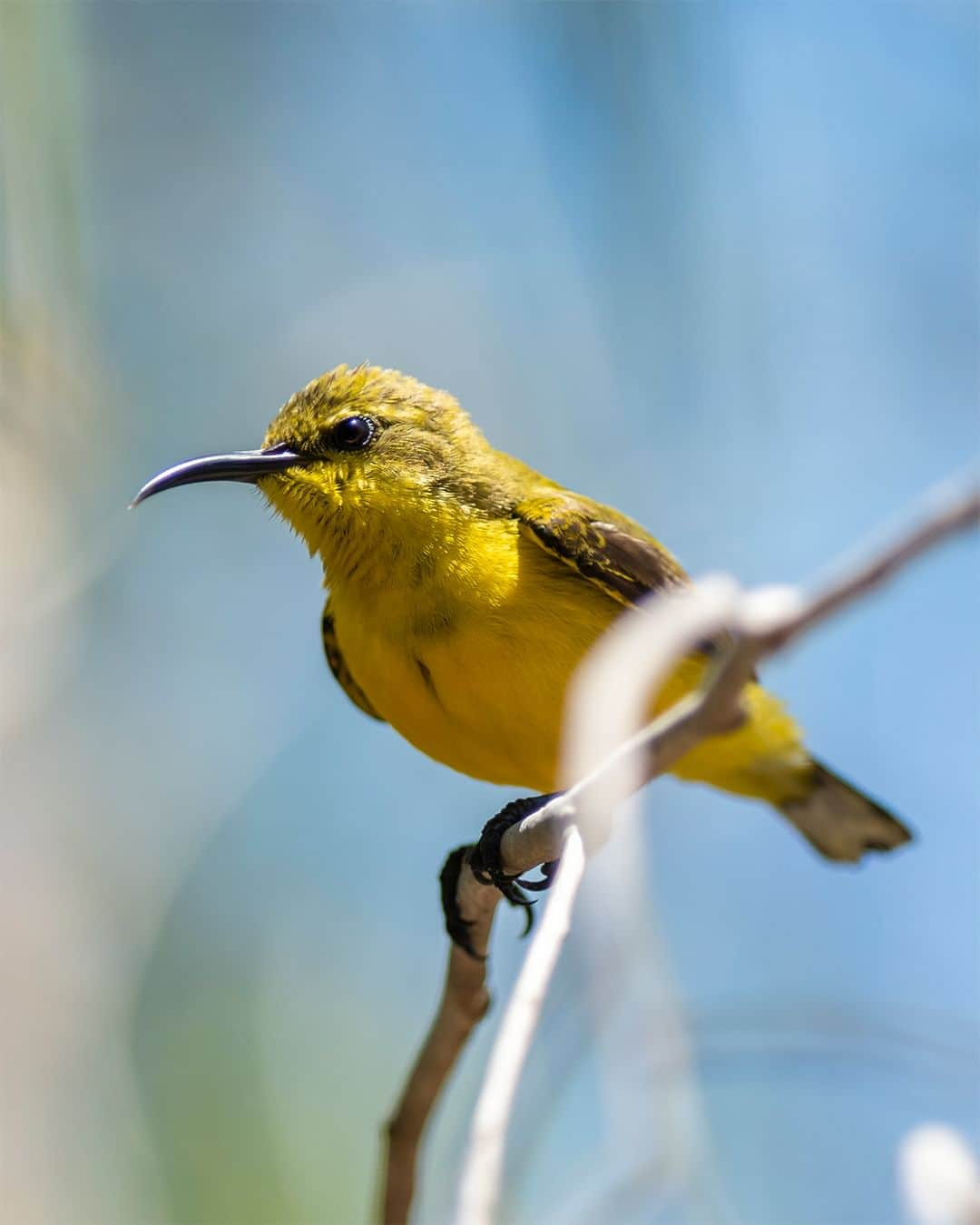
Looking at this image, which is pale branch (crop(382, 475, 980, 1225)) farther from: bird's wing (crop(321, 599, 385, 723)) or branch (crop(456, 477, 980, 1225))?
bird's wing (crop(321, 599, 385, 723))

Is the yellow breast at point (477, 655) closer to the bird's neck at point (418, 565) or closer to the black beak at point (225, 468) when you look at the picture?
the bird's neck at point (418, 565)

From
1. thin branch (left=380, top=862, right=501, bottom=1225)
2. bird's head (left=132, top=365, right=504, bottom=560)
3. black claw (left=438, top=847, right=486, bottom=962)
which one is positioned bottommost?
thin branch (left=380, top=862, right=501, bottom=1225)

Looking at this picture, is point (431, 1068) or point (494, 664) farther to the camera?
point (494, 664)

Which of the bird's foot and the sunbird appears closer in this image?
the bird's foot

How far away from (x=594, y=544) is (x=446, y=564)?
21.7 inches

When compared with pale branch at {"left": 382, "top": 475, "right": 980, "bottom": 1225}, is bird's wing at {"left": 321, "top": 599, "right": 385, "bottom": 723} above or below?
above

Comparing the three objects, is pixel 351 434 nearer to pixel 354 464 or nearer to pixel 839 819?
pixel 354 464

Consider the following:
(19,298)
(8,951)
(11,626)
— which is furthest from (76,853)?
(19,298)

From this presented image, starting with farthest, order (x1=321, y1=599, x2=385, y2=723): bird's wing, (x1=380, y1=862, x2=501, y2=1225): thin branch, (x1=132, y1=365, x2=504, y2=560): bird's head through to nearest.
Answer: (x1=321, y1=599, x2=385, y2=723): bird's wing
(x1=132, y1=365, x2=504, y2=560): bird's head
(x1=380, y1=862, x2=501, y2=1225): thin branch

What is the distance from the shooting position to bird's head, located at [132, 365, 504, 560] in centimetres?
407

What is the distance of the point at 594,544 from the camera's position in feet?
13.8

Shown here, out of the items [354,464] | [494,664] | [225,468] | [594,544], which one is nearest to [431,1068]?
[494,664]

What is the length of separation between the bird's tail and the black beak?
2.47 metres

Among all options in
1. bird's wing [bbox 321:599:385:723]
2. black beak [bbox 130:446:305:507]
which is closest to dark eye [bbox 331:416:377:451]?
black beak [bbox 130:446:305:507]
